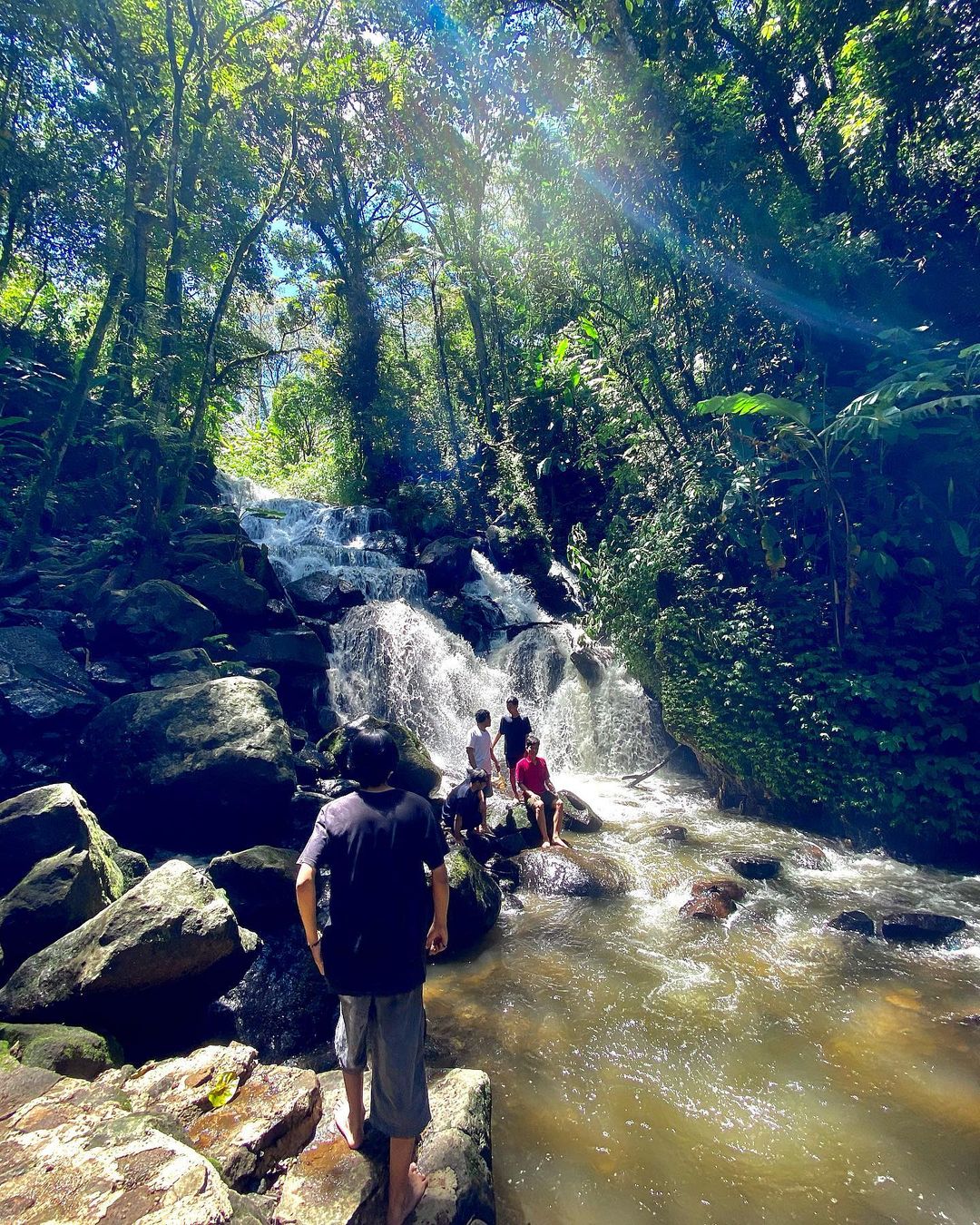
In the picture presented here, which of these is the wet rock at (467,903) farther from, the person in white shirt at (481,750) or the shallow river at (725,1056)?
the person in white shirt at (481,750)

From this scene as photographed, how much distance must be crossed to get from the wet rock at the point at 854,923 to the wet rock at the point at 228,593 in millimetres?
10817

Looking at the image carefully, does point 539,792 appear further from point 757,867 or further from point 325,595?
point 325,595

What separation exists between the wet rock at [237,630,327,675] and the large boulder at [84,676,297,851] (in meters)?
3.48

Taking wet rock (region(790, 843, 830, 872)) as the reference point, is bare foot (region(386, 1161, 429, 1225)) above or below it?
above

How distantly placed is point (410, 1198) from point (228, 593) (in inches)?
434

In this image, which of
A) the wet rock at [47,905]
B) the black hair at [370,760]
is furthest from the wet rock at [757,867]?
the wet rock at [47,905]

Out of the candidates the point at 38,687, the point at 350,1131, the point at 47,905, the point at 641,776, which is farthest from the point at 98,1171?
the point at 641,776

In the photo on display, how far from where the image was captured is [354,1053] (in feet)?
9.39

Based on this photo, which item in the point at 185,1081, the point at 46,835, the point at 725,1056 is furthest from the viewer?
the point at 46,835

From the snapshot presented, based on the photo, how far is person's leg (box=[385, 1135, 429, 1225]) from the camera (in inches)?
103

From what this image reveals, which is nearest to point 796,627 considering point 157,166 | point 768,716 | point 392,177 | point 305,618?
point 768,716

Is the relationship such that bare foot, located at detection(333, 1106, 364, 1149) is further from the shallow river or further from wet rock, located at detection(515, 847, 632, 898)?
wet rock, located at detection(515, 847, 632, 898)

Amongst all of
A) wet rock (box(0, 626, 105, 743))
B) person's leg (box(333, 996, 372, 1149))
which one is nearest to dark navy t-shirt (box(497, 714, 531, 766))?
wet rock (box(0, 626, 105, 743))

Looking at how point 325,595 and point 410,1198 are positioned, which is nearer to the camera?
point 410,1198
